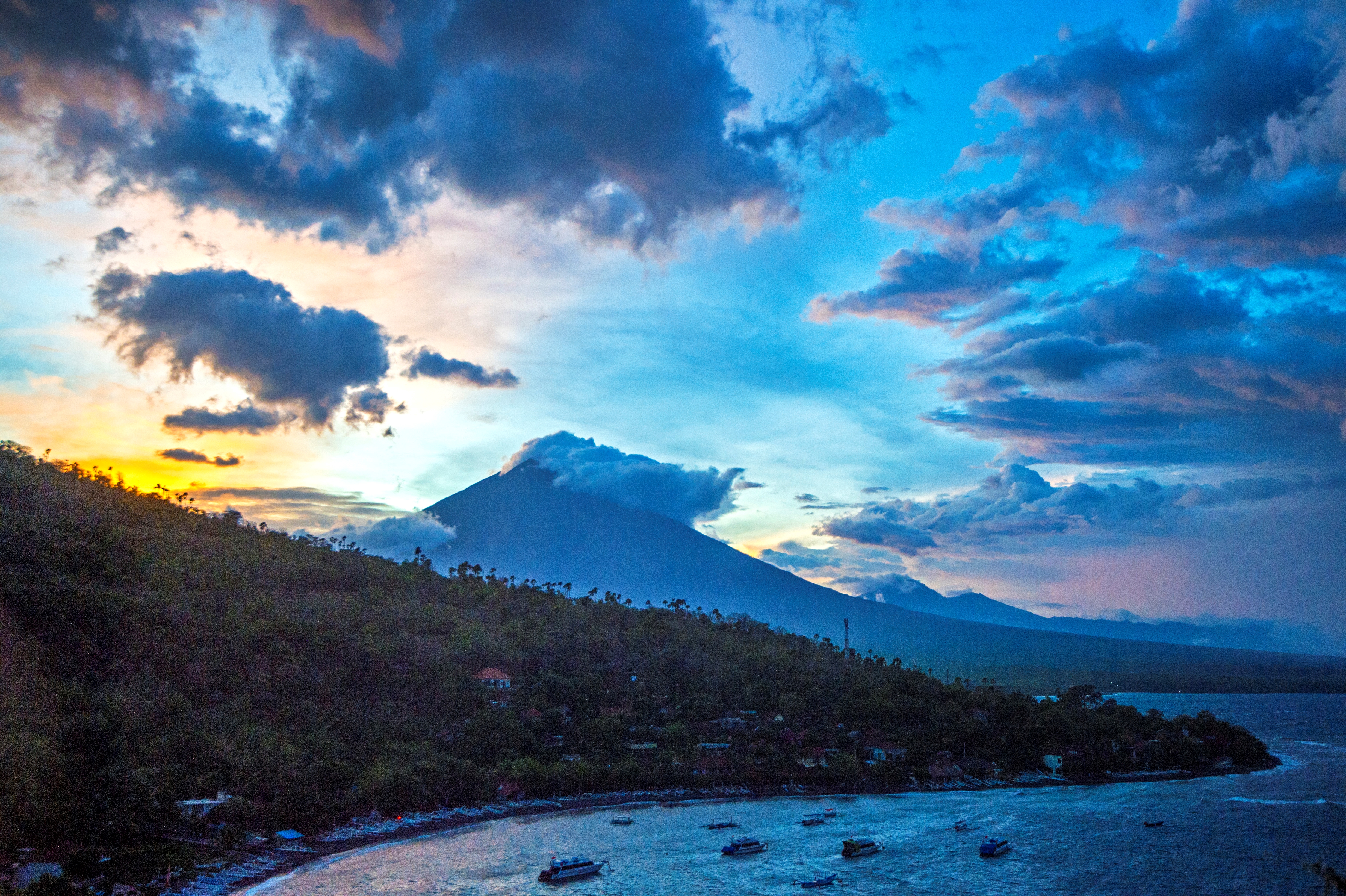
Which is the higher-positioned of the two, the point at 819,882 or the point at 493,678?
the point at 493,678

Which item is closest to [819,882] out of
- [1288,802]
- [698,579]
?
[1288,802]

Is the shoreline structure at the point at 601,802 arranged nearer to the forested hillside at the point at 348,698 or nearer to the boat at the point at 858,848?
the forested hillside at the point at 348,698

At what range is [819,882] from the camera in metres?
28.0

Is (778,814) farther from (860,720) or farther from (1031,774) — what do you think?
(1031,774)

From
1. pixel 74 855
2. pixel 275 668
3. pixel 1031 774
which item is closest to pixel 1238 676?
pixel 1031 774

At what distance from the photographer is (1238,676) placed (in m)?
141

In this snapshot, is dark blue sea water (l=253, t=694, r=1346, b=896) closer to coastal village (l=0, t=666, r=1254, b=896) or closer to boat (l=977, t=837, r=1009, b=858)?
boat (l=977, t=837, r=1009, b=858)

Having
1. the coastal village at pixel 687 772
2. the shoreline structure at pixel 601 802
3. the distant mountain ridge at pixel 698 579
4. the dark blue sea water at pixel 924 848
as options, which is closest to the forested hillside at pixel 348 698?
the coastal village at pixel 687 772

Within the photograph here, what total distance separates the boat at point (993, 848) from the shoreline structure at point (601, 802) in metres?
12.3

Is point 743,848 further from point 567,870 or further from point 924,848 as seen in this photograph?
point 567,870

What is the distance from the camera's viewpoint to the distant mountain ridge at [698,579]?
5925 inches

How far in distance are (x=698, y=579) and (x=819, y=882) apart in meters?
139

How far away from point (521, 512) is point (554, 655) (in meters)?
110

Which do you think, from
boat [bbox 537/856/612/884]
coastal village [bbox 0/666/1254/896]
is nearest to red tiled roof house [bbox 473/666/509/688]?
coastal village [bbox 0/666/1254/896]
